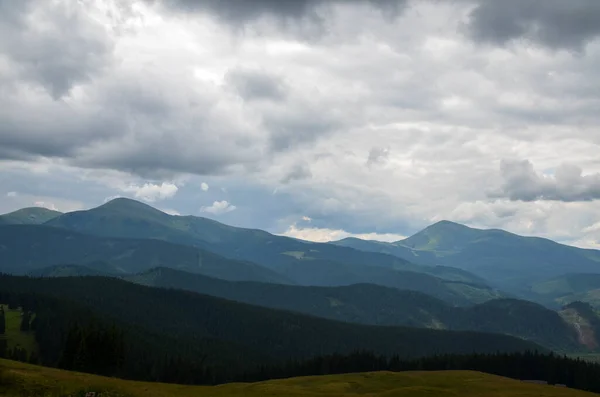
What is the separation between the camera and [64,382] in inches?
3125

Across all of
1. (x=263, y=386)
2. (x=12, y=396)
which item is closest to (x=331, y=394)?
(x=263, y=386)

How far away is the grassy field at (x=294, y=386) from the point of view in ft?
246

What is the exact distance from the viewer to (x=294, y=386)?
12025 cm

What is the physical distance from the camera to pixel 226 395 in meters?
98.2

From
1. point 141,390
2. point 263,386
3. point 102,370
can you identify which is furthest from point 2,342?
point 141,390

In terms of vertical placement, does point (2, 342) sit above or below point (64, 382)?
below

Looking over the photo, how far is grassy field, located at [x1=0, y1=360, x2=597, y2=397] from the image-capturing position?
74938 millimetres

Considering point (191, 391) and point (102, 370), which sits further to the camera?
point (102, 370)

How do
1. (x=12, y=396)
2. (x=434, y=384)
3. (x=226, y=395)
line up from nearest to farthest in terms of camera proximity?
(x=12, y=396) → (x=226, y=395) → (x=434, y=384)

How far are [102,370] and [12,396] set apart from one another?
62.2 meters

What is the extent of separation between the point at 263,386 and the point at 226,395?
16930 millimetres

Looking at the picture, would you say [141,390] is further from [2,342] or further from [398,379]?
[2,342]

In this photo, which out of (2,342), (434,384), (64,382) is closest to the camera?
(64,382)

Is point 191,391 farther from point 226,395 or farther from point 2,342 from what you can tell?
point 2,342
